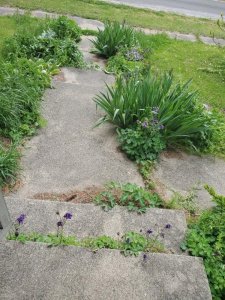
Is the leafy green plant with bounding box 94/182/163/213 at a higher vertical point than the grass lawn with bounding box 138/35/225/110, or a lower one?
higher

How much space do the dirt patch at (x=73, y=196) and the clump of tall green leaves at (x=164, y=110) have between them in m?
1.17

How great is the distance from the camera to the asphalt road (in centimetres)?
1317

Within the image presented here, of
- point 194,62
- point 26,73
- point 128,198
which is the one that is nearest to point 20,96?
point 26,73

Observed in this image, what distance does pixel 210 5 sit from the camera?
52.9ft

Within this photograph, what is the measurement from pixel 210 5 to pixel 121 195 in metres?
15.1

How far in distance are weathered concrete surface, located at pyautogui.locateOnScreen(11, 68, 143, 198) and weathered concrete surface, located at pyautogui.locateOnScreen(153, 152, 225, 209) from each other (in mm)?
307

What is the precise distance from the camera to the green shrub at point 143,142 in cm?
398

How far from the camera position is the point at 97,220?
113 inches

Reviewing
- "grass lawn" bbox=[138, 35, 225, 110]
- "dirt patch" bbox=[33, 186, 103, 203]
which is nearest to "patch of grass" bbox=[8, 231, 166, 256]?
"dirt patch" bbox=[33, 186, 103, 203]

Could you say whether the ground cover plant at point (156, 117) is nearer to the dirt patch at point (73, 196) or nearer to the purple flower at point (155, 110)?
the purple flower at point (155, 110)

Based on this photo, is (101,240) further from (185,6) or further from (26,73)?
(185,6)

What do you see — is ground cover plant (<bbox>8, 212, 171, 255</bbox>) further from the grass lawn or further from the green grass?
the green grass

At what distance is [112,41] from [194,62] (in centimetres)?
191

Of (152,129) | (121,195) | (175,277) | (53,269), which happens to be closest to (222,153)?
(152,129)
